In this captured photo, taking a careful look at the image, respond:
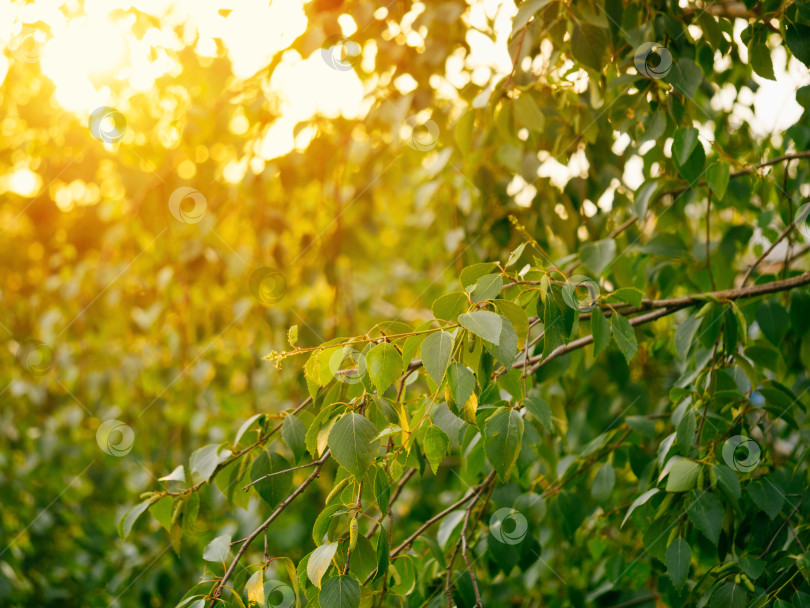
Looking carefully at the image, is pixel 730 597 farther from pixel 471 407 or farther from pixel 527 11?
pixel 527 11

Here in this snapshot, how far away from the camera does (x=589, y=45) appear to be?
2.43 ft

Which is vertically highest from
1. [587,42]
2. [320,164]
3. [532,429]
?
[587,42]

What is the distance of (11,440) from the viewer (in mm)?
1941

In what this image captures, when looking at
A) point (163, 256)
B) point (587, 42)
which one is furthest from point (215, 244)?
point (587, 42)

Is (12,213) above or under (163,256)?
above

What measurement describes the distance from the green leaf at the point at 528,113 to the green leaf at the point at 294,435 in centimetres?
46

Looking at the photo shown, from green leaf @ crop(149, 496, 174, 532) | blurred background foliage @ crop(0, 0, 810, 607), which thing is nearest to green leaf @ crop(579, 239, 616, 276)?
blurred background foliage @ crop(0, 0, 810, 607)

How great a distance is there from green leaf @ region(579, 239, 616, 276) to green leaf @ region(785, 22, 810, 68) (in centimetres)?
29

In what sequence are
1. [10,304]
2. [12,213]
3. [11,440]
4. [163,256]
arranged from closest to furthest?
[163,256] → [11,440] → [10,304] → [12,213]

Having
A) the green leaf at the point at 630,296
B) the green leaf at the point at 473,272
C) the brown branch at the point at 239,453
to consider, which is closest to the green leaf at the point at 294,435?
the brown branch at the point at 239,453

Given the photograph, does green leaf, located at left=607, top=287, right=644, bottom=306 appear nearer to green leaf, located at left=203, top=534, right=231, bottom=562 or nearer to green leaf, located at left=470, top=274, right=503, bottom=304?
green leaf, located at left=470, top=274, right=503, bottom=304

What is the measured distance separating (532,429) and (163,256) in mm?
1262

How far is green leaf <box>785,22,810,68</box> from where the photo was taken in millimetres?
732

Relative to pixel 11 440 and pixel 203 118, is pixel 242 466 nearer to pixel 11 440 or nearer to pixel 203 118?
pixel 203 118
